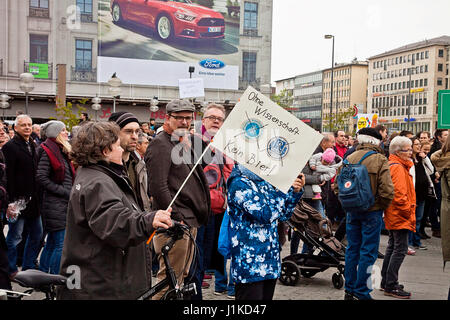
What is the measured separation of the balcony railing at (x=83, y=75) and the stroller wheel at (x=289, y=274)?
115 ft

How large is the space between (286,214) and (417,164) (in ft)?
23.4

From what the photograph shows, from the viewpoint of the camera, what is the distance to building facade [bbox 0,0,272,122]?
37.0 metres

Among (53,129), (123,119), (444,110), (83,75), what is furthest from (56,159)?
(83,75)

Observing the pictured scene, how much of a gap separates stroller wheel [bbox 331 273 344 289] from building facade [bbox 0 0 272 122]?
97.1 ft

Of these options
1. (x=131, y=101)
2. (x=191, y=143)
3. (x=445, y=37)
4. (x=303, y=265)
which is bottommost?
(x=303, y=265)

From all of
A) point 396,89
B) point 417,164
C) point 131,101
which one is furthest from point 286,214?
point 396,89

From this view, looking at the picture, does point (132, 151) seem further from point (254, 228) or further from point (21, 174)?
point (21, 174)

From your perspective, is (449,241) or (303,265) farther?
(303,265)

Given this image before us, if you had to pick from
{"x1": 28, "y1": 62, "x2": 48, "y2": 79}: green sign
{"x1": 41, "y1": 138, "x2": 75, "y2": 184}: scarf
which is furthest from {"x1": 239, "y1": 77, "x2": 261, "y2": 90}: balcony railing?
{"x1": 41, "y1": 138, "x2": 75, "y2": 184}: scarf

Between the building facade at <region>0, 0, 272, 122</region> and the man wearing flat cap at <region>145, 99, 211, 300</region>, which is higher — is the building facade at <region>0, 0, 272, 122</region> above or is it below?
above

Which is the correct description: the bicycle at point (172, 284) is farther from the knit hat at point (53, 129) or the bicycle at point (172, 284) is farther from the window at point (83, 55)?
the window at point (83, 55)

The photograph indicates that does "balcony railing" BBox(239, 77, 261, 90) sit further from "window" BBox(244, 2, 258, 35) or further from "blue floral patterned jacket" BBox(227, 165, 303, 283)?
"blue floral patterned jacket" BBox(227, 165, 303, 283)

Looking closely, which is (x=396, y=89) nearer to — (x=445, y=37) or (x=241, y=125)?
(x=445, y=37)
